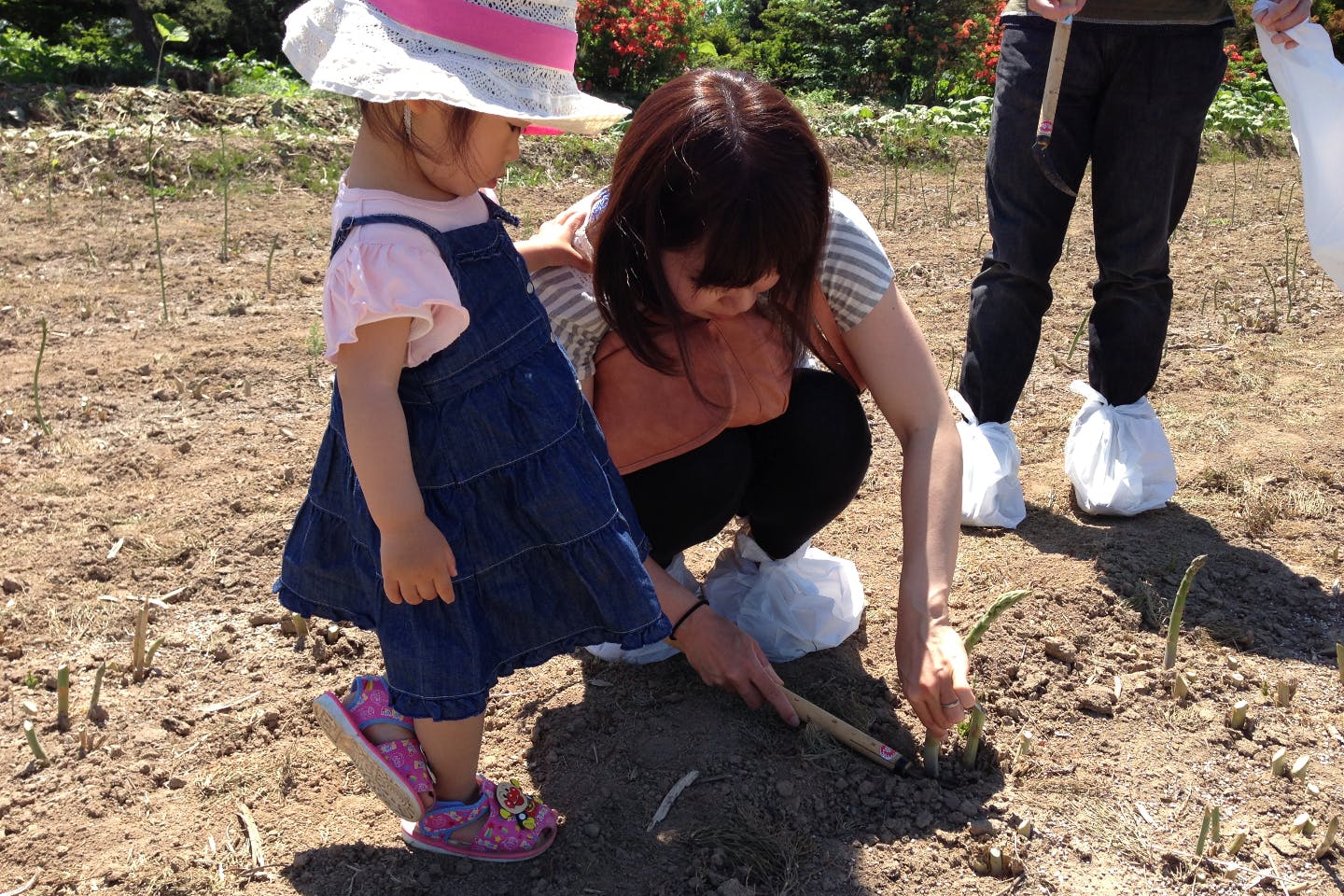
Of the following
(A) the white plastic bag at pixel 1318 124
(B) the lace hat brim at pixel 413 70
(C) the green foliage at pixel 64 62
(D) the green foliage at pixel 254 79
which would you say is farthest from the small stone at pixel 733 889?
(C) the green foliage at pixel 64 62

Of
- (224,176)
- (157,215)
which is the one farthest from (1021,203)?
(224,176)

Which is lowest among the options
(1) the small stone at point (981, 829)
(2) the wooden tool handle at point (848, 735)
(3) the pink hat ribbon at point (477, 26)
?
(1) the small stone at point (981, 829)

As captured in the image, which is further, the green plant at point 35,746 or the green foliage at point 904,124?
the green foliage at point 904,124

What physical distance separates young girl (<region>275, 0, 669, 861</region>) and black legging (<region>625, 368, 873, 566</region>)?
0.30 metres

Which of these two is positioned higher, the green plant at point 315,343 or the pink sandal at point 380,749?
the pink sandal at point 380,749

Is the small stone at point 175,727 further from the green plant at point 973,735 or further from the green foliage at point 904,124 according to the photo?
the green foliage at point 904,124

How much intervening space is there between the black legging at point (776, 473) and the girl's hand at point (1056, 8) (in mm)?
890

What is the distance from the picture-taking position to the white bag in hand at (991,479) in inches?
106

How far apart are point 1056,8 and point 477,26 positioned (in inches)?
54.0

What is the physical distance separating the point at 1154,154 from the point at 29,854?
245 cm

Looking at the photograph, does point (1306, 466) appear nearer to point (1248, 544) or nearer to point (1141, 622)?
point (1248, 544)

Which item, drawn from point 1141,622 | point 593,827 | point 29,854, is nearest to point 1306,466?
point 1141,622

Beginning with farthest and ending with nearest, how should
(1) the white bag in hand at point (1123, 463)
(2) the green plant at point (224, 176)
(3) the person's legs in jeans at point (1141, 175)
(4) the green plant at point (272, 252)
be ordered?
(2) the green plant at point (224, 176), (4) the green plant at point (272, 252), (1) the white bag in hand at point (1123, 463), (3) the person's legs in jeans at point (1141, 175)

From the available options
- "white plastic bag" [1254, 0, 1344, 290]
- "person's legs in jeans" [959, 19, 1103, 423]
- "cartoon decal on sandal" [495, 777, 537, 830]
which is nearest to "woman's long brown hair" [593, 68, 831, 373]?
"cartoon decal on sandal" [495, 777, 537, 830]
